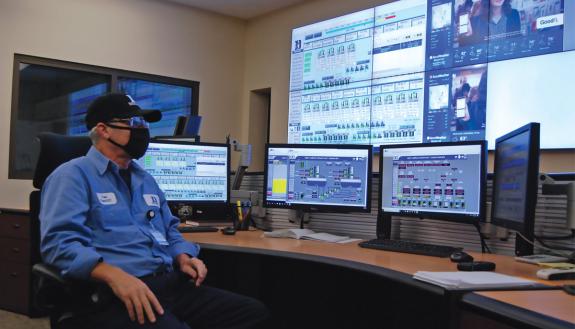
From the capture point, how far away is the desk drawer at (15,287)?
3.39 metres

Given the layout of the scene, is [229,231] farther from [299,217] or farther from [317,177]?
[317,177]

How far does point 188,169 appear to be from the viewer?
106 inches

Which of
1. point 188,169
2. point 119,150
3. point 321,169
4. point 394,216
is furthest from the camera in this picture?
point 188,169

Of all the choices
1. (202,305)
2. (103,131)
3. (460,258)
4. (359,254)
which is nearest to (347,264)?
(359,254)

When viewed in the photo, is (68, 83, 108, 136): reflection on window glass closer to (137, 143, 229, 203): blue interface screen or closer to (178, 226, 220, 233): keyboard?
(137, 143, 229, 203): blue interface screen

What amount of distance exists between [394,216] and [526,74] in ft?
6.25

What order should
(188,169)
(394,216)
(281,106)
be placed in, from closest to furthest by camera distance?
(394,216) → (188,169) → (281,106)

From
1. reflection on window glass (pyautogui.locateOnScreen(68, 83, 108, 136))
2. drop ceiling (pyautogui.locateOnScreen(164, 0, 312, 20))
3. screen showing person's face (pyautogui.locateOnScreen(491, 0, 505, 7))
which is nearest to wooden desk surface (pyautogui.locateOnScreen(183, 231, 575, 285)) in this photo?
screen showing person's face (pyautogui.locateOnScreen(491, 0, 505, 7))

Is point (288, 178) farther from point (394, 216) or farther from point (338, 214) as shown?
point (394, 216)

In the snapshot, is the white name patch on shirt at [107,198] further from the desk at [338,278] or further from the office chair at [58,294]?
the desk at [338,278]

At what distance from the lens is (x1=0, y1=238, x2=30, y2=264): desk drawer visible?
3.44 m

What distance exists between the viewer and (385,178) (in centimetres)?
232

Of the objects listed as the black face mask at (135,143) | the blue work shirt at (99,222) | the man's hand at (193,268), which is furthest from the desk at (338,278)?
the black face mask at (135,143)

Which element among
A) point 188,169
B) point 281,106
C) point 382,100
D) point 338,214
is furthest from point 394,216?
point 281,106
